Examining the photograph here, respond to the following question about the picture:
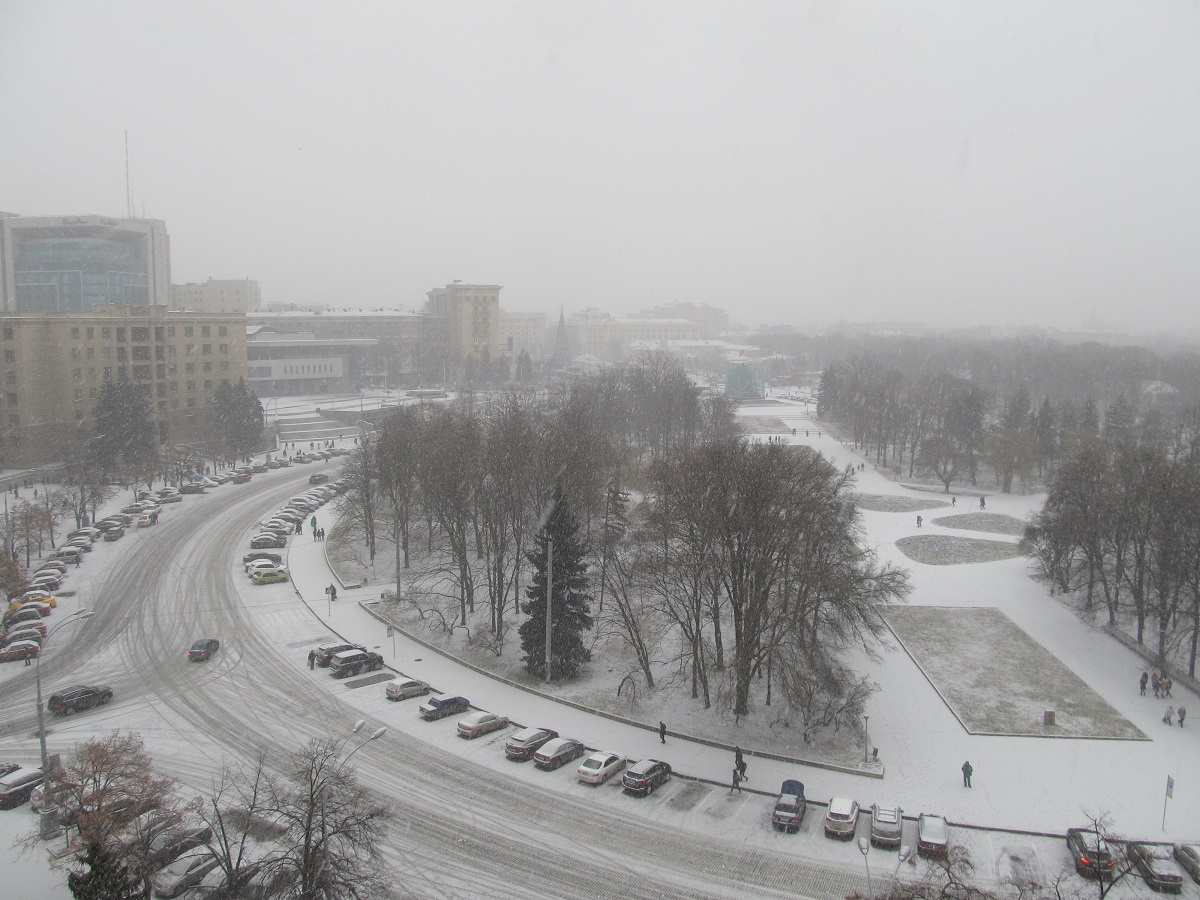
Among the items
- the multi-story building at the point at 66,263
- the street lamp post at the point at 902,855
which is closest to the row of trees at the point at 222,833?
the street lamp post at the point at 902,855

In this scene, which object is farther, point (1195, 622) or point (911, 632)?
point (911, 632)

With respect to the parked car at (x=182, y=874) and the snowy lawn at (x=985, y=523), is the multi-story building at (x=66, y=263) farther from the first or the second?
the parked car at (x=182, y=874)

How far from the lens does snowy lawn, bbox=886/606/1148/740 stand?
2036 cm

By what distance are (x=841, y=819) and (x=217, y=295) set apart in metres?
188

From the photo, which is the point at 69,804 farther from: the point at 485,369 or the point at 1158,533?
the point at 485,369

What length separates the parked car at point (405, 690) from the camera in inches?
832

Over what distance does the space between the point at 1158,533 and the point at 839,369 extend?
6785 centimetres

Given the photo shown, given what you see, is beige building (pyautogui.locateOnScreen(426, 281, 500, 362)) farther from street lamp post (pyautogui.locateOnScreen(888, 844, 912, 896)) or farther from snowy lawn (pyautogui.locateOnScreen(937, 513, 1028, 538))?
street lamp post (pyautogui.locateOnScreen(888, 844, 912, 896))

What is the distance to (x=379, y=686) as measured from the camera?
22031mm

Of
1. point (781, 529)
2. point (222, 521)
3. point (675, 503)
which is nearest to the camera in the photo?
point (781, 529)

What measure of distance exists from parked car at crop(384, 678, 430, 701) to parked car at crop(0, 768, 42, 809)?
7434 mm

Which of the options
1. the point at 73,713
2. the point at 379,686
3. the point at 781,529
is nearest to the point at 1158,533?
the point at 781,529

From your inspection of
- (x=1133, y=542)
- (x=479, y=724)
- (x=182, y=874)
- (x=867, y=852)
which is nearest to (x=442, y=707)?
(x=479, y=724)

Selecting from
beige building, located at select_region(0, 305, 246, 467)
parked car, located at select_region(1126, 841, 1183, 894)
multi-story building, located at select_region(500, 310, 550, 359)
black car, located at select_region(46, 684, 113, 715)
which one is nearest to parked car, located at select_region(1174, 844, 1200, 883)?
parked car, located at select_region(1126, 841, 1183, 894)
